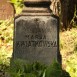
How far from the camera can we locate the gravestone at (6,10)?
9058 mm

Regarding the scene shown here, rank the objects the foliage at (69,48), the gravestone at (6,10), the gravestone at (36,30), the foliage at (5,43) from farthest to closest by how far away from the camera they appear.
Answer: the gravestone at (6,10), the foliage at (5,43), the foliage at (69,48), the gravestone at (36,30)

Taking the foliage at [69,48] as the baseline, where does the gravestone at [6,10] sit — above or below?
above

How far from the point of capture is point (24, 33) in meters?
5.32

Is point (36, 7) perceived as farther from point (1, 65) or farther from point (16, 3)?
point (16, 3)

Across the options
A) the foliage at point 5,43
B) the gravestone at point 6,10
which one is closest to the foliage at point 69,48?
the foliage at point 5,43

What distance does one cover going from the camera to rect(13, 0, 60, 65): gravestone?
5.27 meters

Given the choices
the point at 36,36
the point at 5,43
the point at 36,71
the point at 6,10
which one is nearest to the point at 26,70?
the point at 36,71

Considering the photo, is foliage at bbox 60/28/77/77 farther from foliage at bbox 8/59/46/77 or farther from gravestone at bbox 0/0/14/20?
foliage at bbox 8/59/46/77

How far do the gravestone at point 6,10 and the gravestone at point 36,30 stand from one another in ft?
12.5

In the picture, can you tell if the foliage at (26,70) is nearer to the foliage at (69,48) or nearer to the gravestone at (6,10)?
the foliage at (69,48)

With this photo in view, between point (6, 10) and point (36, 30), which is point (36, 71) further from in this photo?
point (6, 10)

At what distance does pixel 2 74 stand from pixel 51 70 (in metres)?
3.20

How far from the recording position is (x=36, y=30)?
530 centimetres

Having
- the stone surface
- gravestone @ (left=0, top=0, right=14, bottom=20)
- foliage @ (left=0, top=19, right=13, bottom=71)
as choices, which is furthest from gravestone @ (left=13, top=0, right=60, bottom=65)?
gravestone @ (left=0, top=0, right=14, bottom=20)
